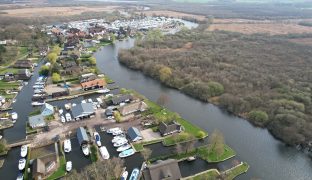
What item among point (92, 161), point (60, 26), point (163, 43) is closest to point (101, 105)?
point (92, 161)

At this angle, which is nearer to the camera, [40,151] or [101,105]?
→ [40,151]

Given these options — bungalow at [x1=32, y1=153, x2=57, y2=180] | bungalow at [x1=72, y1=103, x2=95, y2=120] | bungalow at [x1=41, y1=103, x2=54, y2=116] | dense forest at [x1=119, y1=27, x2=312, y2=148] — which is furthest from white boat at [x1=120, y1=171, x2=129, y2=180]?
dense forest at [x1=119, y1=27, x2=312, y2=148]

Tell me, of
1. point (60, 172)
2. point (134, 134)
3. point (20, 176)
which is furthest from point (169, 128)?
point (20, 176)

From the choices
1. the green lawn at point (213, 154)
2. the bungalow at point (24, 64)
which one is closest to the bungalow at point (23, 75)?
the bungalow at point (24, 64)

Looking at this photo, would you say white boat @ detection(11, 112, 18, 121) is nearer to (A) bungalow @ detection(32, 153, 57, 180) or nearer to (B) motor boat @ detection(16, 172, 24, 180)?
(A) bungalow @ detection(32, 153, 57, 180)

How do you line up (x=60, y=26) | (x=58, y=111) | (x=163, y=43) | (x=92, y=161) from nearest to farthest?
(x=92, y=161) < (x=58, y=111) < (x=163, y=43) < (x=60, y=26)

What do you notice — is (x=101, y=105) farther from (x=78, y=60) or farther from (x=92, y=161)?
(x=78, y=60)

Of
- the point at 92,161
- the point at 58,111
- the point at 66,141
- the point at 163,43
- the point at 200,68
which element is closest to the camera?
the point at 92,161

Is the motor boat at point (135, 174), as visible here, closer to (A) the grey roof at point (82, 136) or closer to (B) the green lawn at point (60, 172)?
(B) the green lawn at point (60, 172)
